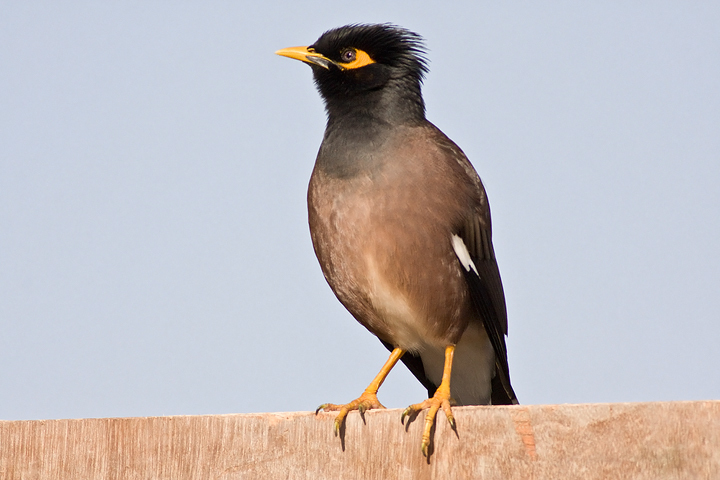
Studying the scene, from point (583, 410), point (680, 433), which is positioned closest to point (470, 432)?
point (583, 410)

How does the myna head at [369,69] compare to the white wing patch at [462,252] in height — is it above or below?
above

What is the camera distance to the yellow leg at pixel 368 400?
262 cm

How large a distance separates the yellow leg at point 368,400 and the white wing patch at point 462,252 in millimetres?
537

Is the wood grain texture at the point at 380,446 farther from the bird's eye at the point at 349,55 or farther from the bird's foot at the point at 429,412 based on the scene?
the bird's eye at the point at 349,55

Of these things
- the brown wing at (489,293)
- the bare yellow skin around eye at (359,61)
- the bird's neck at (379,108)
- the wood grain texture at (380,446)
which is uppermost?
the bare yellow skin around eye at (359,61)

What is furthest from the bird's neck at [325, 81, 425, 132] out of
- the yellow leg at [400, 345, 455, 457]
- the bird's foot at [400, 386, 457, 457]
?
the bird's foot at [400, 386, 457, 457]

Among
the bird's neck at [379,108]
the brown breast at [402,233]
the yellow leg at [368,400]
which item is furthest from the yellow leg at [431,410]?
the bird's neck at [379,108]

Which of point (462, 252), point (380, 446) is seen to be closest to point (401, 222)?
point (462, 252)

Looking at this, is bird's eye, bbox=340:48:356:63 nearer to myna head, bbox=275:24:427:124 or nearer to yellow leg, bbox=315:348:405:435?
myna head, bbox=275:24:427:124

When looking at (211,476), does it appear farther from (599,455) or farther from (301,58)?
(301,58)

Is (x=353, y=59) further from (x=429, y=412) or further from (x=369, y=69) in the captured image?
(x=429, y=412)

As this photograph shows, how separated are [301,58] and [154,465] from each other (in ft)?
7.05

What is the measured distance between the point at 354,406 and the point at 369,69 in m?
1.72

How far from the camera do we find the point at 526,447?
7.52 feet
